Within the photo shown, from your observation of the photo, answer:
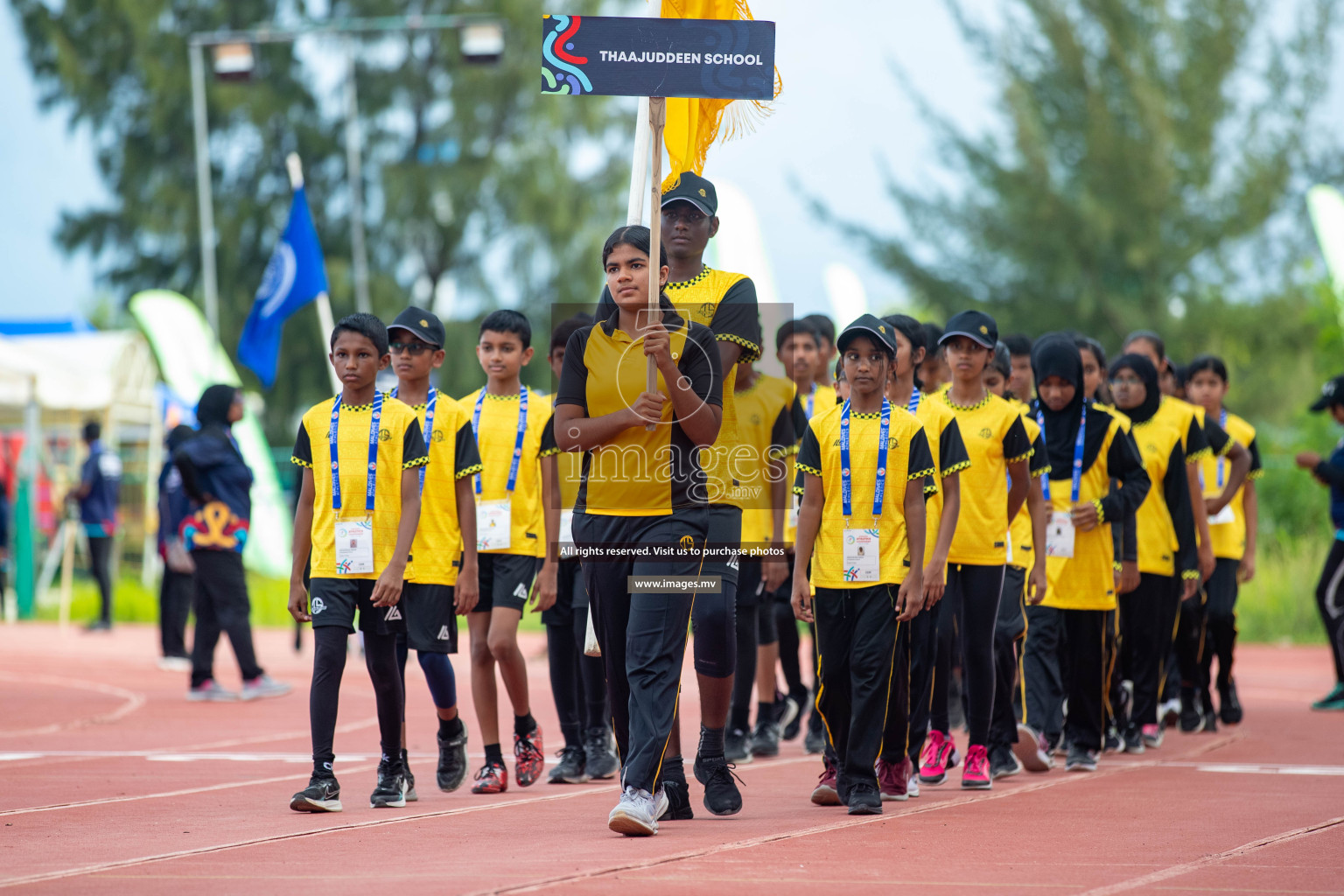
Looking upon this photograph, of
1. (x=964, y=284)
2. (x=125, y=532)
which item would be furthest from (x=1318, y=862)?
(x=964, y=284)

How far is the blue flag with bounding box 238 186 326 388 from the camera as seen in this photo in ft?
62.1

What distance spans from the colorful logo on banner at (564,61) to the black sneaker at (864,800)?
119 inches

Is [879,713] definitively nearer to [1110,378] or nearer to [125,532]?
[1110,378]

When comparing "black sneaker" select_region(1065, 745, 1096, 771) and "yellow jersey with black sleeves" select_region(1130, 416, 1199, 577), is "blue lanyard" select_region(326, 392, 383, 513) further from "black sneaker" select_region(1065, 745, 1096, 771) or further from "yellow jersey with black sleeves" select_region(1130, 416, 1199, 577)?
"yellow jersey with black sleeves" select_region(1130, 416, 1199, 577)

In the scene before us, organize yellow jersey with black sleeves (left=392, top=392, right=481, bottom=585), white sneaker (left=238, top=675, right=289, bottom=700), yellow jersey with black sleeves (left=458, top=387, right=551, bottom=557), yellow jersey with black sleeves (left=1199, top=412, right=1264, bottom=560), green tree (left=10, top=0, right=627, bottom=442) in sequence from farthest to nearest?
green tree (left=10, top=0, right=627, bottom=442)
white sneaker (left=238, top=675, right=289, bottom=700)
yellow jersey with black sleeves (left=1199, top=412, right=1264, bottom=560)
yellow jersey with black sleeves (left=458, top=387, right=551, bottom=557)
yellow jersey with black sleeves (left=392, top=392, right=481, bottom=585)

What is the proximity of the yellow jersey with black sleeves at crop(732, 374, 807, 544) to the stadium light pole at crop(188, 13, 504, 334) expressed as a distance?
54.0ft

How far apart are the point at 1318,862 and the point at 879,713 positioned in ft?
6.00

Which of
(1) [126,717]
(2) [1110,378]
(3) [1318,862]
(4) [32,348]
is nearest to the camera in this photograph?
(3) [1318,862]

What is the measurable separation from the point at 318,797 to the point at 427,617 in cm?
97

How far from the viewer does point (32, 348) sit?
23891 mm

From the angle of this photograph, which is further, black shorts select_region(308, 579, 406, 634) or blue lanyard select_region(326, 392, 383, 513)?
blue lanyard select_region(326, 392, 383, 513)

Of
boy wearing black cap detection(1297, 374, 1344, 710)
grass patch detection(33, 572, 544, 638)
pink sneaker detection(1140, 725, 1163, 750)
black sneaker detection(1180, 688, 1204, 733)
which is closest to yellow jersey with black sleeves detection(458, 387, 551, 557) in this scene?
pink sneaker detection(1140, 725, 1163, 750)

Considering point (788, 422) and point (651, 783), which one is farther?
point (788, 422)

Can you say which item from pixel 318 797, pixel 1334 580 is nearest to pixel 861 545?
pixel 318 797
